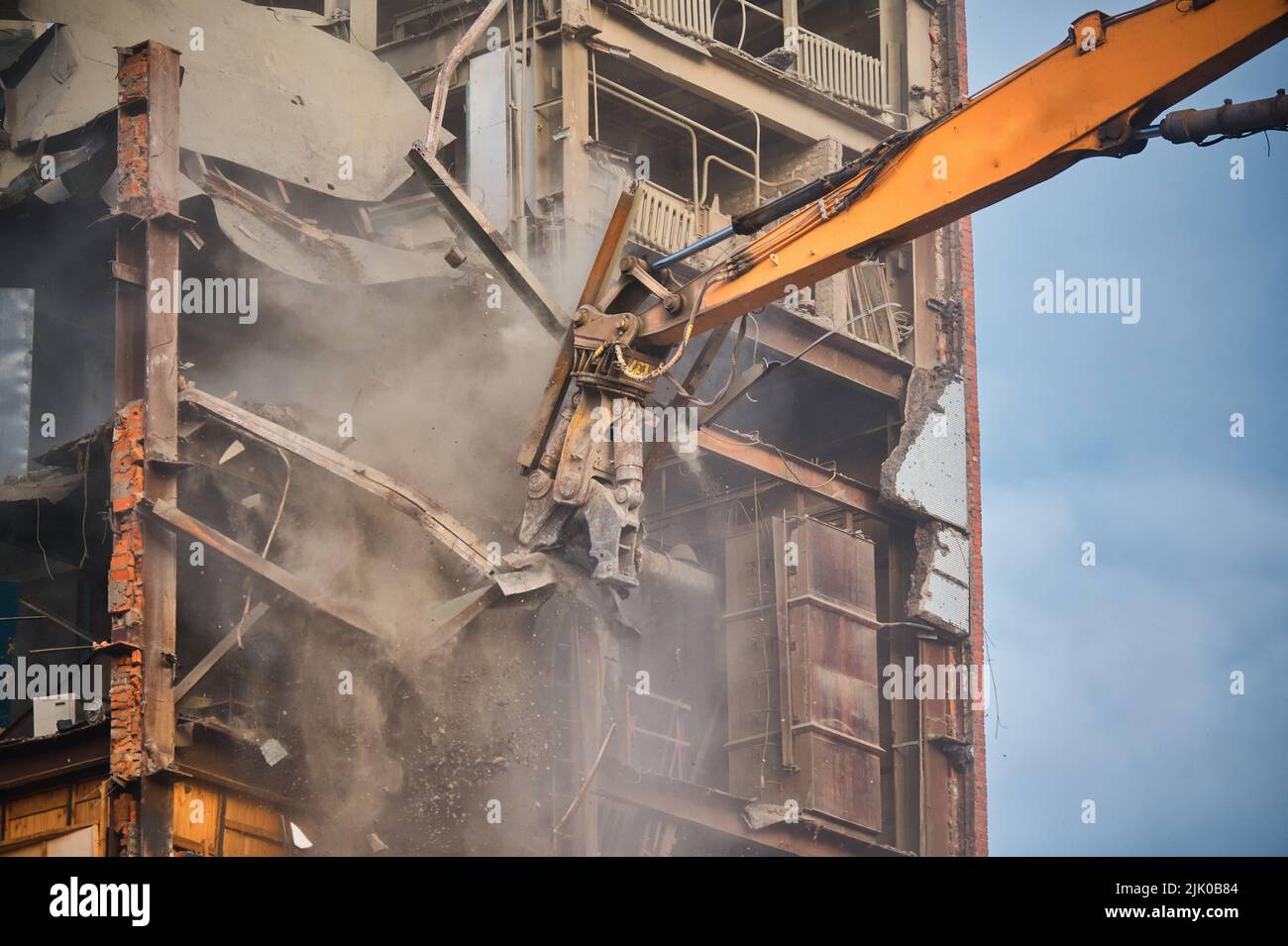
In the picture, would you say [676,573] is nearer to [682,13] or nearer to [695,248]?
[695,248]

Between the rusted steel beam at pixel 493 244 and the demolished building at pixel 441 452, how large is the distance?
5cm

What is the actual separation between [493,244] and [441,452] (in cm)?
232

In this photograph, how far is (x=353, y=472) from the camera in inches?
692

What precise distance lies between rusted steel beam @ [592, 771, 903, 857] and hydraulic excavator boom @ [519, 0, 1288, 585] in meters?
3.00

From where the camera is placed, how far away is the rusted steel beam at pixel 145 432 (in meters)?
16.4

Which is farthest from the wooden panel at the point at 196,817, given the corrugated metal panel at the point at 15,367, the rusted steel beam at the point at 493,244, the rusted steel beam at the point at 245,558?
the rusted steel beam at the point at 493,244

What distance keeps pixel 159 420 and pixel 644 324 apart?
4.34 meters

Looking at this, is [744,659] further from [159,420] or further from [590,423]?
[159,420]

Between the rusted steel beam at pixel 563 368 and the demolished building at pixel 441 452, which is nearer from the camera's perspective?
the demolished building at pixel 441 452

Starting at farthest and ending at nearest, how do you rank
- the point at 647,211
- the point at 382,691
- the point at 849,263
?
the point at 647,211 < the point at 382,691 < the point at 849,263

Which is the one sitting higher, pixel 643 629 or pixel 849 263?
pixel 849 263

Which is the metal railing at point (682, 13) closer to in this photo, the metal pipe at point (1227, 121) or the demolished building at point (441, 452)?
the demolished building at point (441, 452)
